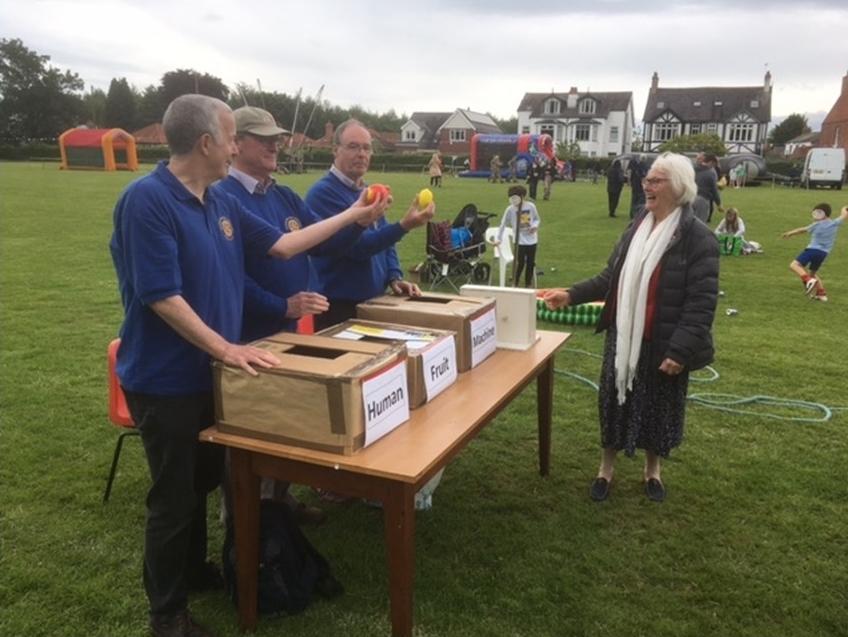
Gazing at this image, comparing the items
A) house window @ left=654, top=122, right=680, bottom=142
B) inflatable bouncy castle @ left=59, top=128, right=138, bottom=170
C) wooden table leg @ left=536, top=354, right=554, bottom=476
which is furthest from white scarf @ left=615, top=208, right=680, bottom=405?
house window @ left=654, top=122, right=680, bottom=142

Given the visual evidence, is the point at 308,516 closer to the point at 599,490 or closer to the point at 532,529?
the point at 532,529

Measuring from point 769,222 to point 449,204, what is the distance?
9543 millimetres

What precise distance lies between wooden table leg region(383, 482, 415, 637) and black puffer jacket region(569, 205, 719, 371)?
1.76 meters

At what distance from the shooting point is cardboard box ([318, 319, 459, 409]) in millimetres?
2516

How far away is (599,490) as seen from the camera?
12.3 ft

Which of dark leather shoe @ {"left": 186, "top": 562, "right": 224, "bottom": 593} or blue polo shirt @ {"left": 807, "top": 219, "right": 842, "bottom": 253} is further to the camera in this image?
blue polo shirt @ {"left": 807, "top": 219, "right": 842, "bottom": 253}

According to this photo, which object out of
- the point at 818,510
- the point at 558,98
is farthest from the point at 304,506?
the point at 558,98

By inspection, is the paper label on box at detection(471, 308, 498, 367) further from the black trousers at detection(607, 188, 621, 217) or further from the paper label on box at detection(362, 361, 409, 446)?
the black trousers at detection(607, 188, 621, 217)

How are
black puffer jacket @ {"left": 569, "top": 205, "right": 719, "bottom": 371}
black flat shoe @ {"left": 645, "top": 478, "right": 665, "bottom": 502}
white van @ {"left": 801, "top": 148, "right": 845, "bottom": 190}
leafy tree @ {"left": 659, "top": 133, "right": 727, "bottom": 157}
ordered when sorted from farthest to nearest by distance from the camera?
1. leafy tree @ {"left": 659, "top": 133, "right": 727, "bottom": 157}
2. white van @ {"left": 801, "top": 148, "right": 845, "bottom": 190}
3. black flat shoe @ {"left": 645, "top": 478, "right": 665, "bottom": 502}
4. black puffer jacket @ {"left": 569, "top": 205, "right": 719, "bottom": 371}

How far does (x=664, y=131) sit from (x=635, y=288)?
2873 inches

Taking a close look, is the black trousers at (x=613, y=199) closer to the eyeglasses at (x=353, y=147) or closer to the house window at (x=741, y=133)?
the eyeglasses at (x=353, y=147)

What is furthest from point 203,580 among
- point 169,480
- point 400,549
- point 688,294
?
point 688,294

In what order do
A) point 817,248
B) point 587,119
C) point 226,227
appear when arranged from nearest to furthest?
point 226,227
point 817,248
point 587,119

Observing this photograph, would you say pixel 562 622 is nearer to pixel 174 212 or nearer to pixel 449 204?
pixel 174 212
